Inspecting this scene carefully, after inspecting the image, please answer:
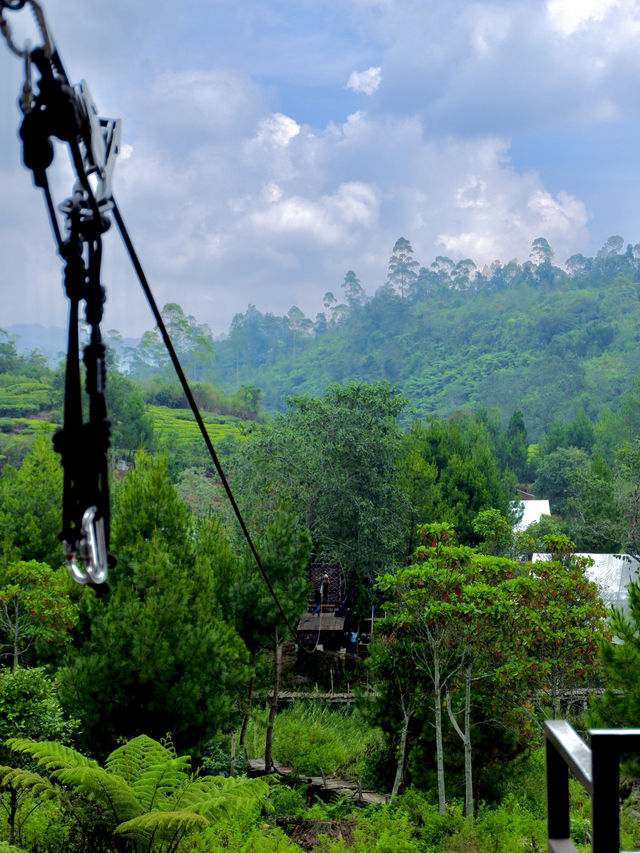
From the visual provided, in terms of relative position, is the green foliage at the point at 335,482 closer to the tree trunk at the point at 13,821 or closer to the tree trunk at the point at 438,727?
the tree trunk at the point at 438,727

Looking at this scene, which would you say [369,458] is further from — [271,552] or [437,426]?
[271,552]

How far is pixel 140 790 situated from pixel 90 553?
5229 mm

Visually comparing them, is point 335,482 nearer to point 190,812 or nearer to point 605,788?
point 190,812

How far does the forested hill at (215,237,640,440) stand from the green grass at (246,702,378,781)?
123ft

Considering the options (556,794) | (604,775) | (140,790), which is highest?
(604,775)

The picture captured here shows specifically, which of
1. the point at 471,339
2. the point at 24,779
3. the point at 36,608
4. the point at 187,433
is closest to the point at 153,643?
the point at 36,608

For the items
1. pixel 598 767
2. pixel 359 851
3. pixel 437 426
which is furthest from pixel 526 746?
pixel 437 426

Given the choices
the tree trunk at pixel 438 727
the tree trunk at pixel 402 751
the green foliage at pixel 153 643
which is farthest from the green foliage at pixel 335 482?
the tree trunk at pixel 438 727

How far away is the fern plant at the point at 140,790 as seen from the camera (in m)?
5.45

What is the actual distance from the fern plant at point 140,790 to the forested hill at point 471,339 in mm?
44362

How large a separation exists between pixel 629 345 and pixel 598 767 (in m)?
61.4

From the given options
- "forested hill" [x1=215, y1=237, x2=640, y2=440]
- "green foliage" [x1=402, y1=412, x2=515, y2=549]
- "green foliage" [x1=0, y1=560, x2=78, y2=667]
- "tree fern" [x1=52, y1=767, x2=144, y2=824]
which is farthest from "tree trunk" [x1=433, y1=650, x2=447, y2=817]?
"forested hill" [x1=215, y1=237, x2=640, y2=440]

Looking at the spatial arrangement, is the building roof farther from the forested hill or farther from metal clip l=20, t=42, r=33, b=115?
the forested hill

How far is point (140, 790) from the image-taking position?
584 cm
